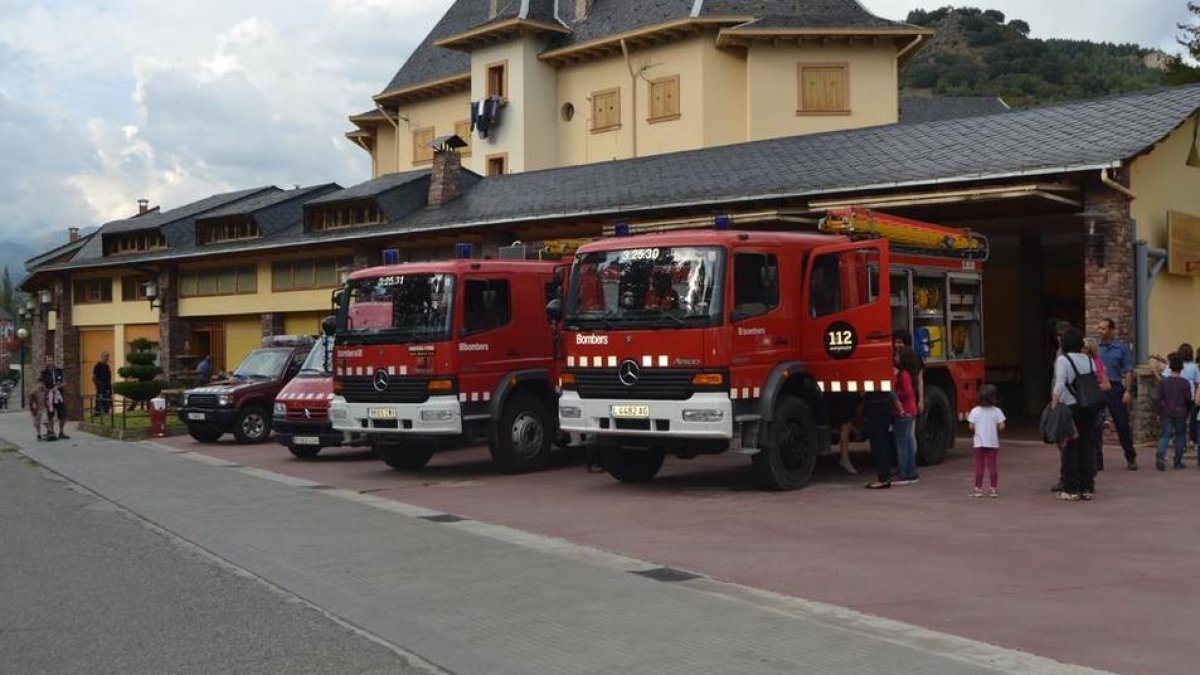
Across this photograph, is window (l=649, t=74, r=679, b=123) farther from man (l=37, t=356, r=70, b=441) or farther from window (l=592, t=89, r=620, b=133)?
man (l=37, t=356, r=70, b=441)

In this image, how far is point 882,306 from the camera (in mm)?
14422

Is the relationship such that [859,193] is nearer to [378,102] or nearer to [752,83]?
[752,83]

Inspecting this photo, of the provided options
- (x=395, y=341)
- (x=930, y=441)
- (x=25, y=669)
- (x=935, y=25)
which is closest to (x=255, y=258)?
(x=395, y=341)

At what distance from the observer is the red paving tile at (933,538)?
7.68 m

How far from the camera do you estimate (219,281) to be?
39.1m

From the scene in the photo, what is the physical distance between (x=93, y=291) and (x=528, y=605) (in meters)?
41.2

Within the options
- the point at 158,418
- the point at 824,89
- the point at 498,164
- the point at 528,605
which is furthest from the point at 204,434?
the point at 824,89

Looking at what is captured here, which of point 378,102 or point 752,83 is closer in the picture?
point 752,83

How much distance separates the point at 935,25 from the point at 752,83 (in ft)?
→ 323

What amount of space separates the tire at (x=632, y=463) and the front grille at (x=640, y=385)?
1334mm

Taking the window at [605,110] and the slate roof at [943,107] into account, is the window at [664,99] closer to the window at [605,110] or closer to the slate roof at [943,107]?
the window at [605,110]

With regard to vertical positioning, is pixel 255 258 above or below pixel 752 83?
below

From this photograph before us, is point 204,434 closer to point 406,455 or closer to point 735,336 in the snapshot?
point 406,455

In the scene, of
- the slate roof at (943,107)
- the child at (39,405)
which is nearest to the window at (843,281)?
the child at (39,405)
